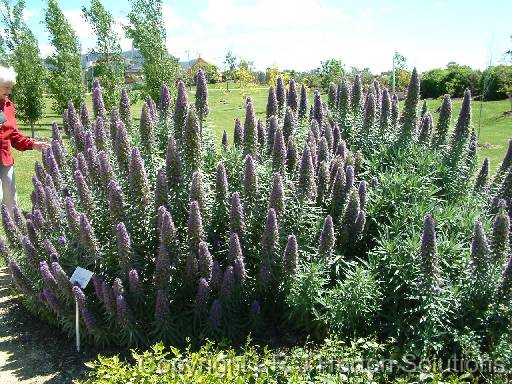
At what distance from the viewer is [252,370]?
3.80 metres

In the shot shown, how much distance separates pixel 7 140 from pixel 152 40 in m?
10.8

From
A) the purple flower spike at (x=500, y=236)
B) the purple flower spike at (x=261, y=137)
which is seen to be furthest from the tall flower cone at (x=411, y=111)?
the purple flower spike at (x=500, y=236)

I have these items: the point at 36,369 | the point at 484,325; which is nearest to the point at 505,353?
the point at 484,325

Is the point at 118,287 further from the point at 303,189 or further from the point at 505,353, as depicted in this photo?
the point at 505,353

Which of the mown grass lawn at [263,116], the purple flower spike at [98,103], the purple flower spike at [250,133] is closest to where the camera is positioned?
the purple flower spike at [250,133]

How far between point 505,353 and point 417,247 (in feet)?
4.20

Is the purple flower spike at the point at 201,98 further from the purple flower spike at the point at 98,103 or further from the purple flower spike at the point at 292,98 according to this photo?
the purple flower spike at the point at 292,98

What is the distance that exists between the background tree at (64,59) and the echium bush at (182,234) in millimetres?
19494

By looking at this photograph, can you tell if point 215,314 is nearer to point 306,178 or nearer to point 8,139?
point 306,178

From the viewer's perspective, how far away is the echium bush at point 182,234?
16.0 ft

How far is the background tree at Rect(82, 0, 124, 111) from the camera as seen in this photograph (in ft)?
68.1

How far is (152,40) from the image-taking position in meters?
17.4

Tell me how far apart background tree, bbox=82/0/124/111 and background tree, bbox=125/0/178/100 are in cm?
341

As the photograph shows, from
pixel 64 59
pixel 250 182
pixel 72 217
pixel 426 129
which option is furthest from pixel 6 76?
pixel 64 59
